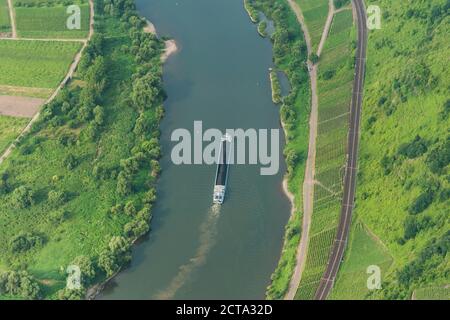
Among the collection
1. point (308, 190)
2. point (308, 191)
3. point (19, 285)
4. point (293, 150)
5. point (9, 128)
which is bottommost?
point (19, 285)

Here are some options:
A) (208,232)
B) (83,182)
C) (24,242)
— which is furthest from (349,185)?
(24,242)

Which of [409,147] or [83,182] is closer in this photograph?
[409,147]

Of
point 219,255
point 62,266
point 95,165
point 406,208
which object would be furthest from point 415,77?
point 62,266

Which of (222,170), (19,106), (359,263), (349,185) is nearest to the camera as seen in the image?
(359,263)

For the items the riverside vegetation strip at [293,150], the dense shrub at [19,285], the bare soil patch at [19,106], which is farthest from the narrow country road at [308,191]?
the bare soil patch at [19,106]

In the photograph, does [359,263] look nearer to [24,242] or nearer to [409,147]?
[409,147]

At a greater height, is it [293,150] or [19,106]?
[19,106]
